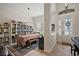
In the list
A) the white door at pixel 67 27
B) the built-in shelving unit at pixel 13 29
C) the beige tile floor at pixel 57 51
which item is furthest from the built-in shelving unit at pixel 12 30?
the white door at pixel 67 27

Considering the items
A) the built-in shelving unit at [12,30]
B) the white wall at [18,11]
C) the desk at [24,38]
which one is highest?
the white wall at [18,11]

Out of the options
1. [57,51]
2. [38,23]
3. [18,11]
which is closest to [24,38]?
[38,23]

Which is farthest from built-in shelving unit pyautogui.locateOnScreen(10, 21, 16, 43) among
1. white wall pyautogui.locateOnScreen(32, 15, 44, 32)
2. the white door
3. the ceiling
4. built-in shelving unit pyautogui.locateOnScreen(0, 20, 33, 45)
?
the white door

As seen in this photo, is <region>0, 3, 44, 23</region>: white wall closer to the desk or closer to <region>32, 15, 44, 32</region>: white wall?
<region>32, 15, 44, 32</region>: white wall

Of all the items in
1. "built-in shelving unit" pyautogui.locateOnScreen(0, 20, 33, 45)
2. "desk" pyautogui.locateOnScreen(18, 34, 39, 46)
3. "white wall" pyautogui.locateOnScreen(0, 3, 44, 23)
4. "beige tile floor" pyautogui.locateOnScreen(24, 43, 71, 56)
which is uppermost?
"white wall" pyautogui.locateOnScreen(0, 3, 44, 23)

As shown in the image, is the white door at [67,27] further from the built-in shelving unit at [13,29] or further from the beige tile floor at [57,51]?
the built-in shelving unit at [13,29]

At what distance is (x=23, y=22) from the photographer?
5.94 feet

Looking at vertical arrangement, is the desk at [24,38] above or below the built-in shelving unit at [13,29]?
below

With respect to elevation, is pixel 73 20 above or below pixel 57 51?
above

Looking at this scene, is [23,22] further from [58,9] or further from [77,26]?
[77,26]

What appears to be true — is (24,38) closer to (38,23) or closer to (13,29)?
(13,29)

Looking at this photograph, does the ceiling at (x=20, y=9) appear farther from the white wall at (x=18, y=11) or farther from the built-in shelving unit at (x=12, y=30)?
the built-in shelving unit at (x=12, y=30)

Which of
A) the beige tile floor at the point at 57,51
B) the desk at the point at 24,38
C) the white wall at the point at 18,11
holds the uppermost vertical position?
the white wall at the point at 18,11

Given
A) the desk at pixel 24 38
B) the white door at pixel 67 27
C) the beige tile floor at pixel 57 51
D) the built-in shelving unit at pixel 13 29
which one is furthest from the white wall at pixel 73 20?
the built-in shelving unit at pixel 13 29
